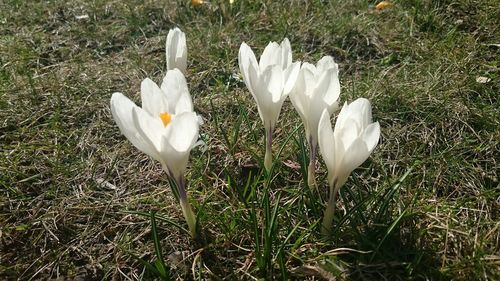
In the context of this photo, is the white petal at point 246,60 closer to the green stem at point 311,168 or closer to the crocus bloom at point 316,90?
the crocus bloom at point 316,90

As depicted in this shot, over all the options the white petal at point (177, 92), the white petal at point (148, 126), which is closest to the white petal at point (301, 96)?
the white petal at point (177, 92)

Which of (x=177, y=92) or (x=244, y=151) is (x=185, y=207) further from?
(x=244, y=151)

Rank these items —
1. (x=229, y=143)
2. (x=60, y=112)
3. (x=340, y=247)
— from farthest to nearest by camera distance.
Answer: (x=60, y=112)
(x=229, y=143)
(x=340, y=247)

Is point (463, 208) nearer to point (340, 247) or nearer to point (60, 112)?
point (340, 247)

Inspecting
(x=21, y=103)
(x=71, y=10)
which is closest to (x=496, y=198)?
(x=21, y=103)

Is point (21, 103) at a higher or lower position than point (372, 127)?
lower

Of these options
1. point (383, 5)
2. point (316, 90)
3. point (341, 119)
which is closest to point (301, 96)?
point (316, 90)
